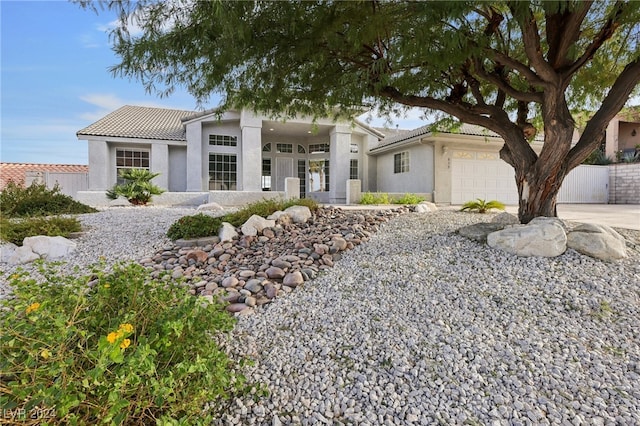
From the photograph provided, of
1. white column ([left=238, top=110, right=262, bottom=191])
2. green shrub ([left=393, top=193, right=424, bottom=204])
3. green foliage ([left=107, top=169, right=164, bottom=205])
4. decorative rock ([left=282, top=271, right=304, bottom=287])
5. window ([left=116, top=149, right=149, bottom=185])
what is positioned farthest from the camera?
window ([left=116, top=149, right=149, bottom=185])

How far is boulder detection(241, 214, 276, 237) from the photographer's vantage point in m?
6.07

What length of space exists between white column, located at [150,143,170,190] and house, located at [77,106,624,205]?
0.04 m

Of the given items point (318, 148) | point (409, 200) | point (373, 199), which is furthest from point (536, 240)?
point (318, 148)

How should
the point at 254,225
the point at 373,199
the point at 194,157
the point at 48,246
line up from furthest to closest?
1. the point at 194,157
2. the point at 373,199
3. the point at 254,225
4. the point at 48,246

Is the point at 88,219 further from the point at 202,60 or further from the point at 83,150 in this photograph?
the point at 83,150

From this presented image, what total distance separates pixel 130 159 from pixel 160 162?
140 centimetres

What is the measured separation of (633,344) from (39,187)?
41.3ft

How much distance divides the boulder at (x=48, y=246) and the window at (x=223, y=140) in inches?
425

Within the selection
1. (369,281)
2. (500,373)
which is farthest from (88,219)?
(500,373)

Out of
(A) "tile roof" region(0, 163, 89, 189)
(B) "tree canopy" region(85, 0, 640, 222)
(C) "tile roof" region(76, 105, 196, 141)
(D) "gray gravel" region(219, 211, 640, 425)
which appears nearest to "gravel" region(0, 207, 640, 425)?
(D) "gray gravel" region(219, 211, 640, 425)

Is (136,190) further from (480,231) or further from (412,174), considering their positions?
(480,231)

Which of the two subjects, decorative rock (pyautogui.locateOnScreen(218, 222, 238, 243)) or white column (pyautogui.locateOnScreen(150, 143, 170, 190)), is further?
white column (pyautogui.locateOnScreen(150, 143, 170, 190))

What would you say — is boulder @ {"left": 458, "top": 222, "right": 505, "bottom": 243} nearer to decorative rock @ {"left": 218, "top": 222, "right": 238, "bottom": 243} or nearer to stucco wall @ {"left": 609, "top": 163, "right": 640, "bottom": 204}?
decorative rock @ {"left": 218, "top": 222, "right": 238, "bottom": 243}

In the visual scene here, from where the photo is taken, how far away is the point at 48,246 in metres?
5.41
